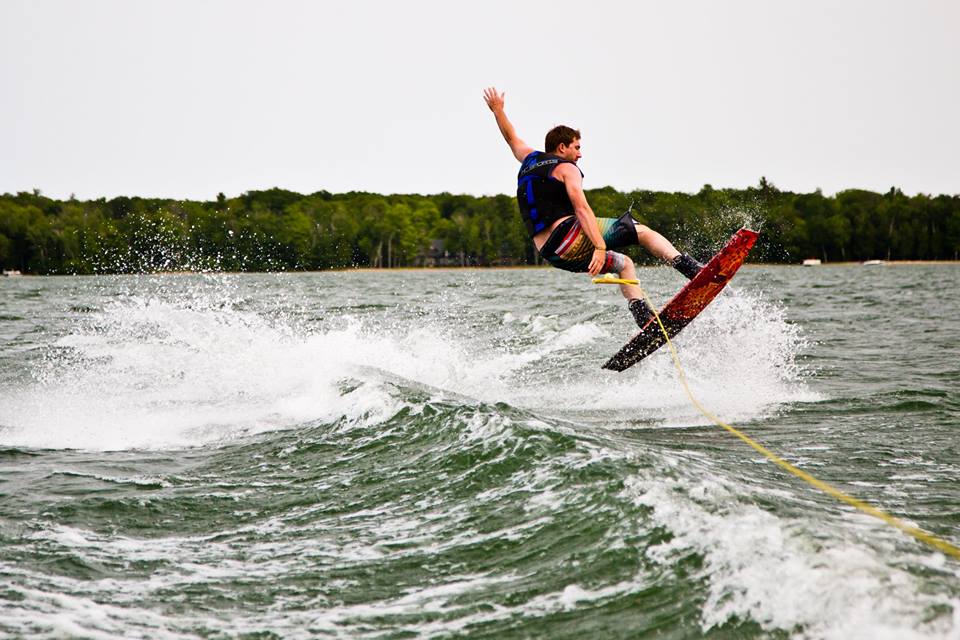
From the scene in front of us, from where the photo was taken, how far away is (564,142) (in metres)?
8.30

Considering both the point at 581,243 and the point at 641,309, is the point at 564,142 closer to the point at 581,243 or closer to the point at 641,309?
the point at 581,243

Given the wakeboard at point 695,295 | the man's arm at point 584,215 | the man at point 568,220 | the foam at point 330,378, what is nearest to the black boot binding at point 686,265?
the man at point 568,220

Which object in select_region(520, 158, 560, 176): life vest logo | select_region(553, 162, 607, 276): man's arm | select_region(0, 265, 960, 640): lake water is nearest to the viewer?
select_region(0, 265, 960, 640): lake water

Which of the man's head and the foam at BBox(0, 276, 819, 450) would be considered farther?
the foam at BBox(0, 276, 819, 450)

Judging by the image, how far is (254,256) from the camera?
11331 cm

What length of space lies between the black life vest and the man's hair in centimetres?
10

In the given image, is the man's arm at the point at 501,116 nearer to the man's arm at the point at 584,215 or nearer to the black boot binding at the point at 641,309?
the man's arm at the point at 584,215

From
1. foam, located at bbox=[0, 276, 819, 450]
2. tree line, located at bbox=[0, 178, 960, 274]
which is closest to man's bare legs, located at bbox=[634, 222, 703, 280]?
foam, located at bbox=[0, 276, 819, 450]

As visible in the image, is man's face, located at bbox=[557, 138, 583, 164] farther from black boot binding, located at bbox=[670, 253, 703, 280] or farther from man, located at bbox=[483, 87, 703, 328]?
black boot binding, located at bbox=[670, 253, 703, 280]

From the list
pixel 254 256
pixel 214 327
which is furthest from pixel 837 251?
pixel 214 327

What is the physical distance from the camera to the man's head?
27.2 ft

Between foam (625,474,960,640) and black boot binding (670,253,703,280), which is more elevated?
black boot binding (670,253,703,280)

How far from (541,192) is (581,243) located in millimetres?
593

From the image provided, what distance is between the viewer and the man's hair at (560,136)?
8.29m
